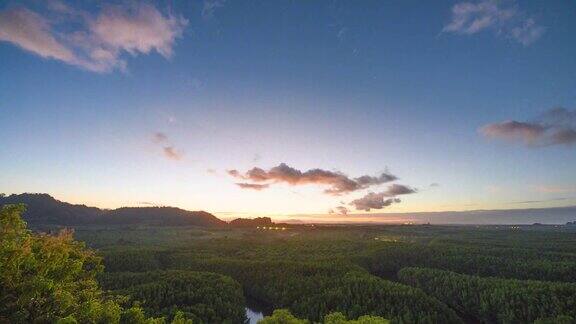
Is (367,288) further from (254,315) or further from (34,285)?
(34,285)

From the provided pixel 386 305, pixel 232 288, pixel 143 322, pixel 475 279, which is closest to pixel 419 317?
pixel 386 305

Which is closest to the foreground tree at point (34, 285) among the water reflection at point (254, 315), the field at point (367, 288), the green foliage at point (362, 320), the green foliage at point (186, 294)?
the green foliage at point (362, 320)

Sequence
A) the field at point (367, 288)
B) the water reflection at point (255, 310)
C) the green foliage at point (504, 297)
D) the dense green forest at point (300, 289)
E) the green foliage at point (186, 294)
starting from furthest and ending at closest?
1. the water reflection at point (255, 310)
2. the field at point (367, 288)
3. the green foliage at point (186, 294)
4. the green foliage at point (504, 297)
5. the dense green forest at point (300, 289)

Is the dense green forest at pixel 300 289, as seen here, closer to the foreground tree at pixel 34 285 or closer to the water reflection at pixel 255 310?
the foreground tree at pixel 34 285

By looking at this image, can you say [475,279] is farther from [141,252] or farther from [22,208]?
[141,252]

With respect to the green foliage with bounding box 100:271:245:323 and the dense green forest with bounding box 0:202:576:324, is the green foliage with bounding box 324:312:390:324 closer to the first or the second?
the dense green forest with bounding box 0:202:576:324

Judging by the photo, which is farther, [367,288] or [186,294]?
[367,288]

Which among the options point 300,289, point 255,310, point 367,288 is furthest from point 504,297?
point 255,310

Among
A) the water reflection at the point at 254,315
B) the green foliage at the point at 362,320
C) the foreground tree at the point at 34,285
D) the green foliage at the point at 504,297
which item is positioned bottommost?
the water reflection at the point at 254,315
